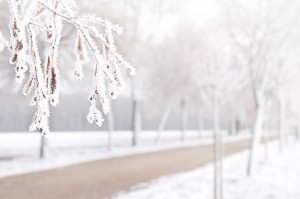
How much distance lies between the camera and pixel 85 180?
1306cm

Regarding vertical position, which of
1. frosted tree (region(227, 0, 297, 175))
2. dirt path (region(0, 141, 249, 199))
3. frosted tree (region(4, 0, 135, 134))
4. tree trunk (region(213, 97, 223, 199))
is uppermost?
frosted tree (region(227, 0, 297, 175))

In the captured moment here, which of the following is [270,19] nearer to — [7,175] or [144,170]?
[144,170]

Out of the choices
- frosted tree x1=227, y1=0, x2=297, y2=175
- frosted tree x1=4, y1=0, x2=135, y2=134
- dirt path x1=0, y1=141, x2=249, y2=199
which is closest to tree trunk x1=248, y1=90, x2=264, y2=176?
frosted tree x1=227, y1=0, x2=297, y2=175

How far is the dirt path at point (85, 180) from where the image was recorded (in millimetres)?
10773

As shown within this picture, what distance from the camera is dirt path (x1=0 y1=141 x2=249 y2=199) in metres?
10.8

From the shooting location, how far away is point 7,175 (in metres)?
14.4

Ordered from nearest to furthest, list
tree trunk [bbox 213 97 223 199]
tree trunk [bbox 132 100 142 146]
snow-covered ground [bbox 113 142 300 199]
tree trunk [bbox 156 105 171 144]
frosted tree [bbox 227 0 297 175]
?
tree trunk [bbox 213 97 223 199] → snow-covered ground [bbox 113 142 300 199] → frosted tree [bbox 227 0 297 175] → tree trunk [bbox 132 100 142 146] → tree trunk [bbox 156 105 171 144]

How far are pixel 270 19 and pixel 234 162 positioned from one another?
741 centimetres

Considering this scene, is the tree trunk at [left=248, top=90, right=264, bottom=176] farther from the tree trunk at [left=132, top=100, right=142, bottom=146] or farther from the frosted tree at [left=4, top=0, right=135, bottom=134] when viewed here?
the tree trunk at [left=132, top=100, right=142, bottom=146]

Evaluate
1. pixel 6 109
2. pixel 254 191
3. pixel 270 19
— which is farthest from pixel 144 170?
pixel 6 109

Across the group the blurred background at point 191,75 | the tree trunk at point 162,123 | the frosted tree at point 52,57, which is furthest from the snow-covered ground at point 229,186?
the tree trunk at point 162,123

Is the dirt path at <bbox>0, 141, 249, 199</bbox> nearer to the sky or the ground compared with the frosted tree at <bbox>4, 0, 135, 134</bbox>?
nearer to the ground

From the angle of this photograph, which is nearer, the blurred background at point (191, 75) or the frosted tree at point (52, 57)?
the frosted tree at point (52, 57)

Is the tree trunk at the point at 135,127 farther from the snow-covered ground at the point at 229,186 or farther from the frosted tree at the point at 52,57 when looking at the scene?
the frosted tree at the point at 52,57
